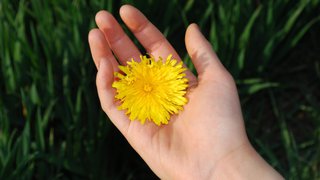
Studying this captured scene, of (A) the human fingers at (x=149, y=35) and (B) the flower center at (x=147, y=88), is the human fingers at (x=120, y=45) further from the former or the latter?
(B) the flower center at (x=147, y=88)

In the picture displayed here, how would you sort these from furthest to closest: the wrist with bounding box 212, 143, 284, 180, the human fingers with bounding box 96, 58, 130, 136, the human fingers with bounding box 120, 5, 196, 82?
the human fingers with bounding box 120, 5, 196, 82 → the human fingers with bounding box 96, 58, 130, 136 → the wrist with bounding box 212, 143, 284, 180

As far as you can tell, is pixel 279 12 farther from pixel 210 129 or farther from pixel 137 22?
pixel 210 129

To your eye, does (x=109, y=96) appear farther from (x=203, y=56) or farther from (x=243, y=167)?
(x=243, y=167)

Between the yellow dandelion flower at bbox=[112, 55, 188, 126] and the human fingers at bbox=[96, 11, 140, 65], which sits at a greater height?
the human fingers at bbox=[96, 11, 140, 65]

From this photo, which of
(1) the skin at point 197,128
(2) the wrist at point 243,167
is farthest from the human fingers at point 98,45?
(2) the wrist at point 243,167

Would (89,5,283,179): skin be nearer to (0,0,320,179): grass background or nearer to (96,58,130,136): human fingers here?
(96,58,130,136): human fingers

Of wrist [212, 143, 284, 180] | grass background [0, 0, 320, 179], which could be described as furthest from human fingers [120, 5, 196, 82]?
wrist [212, 143, 284, 180]
